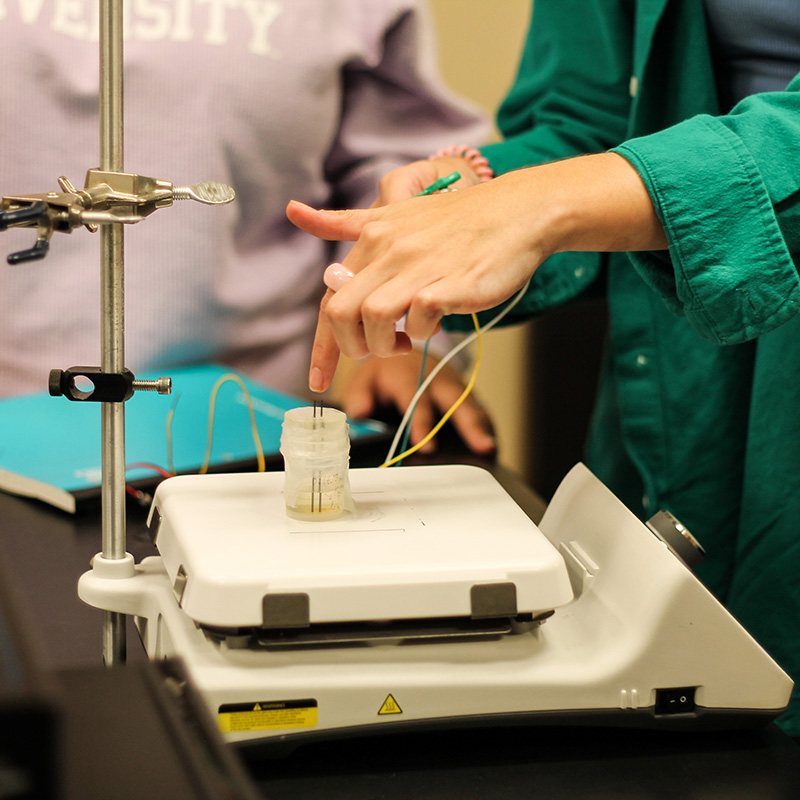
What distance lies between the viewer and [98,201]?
0.54m

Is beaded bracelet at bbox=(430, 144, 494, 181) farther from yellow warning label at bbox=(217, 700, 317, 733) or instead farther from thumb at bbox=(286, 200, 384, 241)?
yellow warning label at bbox=(217, 700, 317, 733)

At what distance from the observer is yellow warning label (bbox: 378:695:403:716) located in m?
0.54

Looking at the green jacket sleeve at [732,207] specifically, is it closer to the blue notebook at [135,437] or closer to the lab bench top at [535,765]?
the lab bench top at [535,765]

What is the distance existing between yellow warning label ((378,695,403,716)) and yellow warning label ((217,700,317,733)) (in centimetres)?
4

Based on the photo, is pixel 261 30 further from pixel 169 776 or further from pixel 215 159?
pixel 169 776

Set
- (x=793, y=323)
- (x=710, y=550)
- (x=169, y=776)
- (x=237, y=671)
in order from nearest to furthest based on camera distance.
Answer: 1. (x=169, y=776)
2. (x=237, y=671)
3. (x=793, y=323)
4. (x=710, y=550)

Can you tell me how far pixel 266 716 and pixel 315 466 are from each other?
164mm

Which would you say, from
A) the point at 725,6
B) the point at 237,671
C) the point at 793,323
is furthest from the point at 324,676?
the point at 725,6

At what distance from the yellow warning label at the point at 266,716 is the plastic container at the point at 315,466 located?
0.13 m

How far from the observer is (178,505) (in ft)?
2.02

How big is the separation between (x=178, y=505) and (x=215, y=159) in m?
0.79

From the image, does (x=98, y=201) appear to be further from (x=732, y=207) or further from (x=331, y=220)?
(x=732, y=207)

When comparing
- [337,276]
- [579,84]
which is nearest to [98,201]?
[337,276]

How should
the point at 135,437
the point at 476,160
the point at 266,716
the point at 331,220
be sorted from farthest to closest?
the point at 135,437, the point at 476,160, the point at 331,220, the point at 266,716
